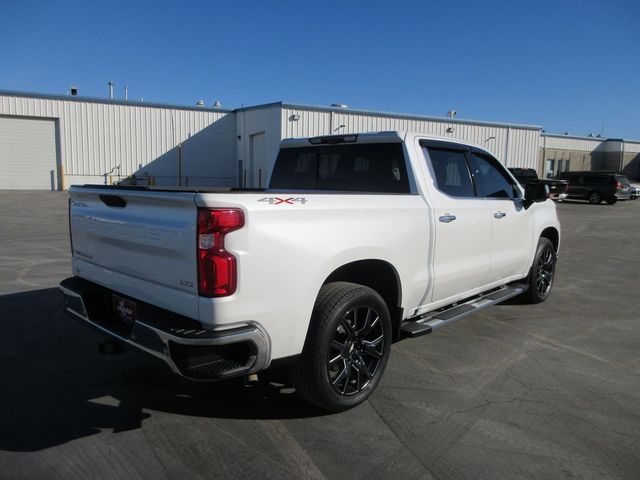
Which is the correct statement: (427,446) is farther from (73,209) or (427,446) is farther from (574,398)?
(73,209)

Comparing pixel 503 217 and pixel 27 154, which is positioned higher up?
pixel 27 154

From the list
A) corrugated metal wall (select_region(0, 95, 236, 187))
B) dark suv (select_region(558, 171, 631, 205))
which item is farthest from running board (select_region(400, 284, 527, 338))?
dark suv (select_region(558, 171, 631, 205))

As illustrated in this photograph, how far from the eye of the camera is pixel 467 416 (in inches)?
137

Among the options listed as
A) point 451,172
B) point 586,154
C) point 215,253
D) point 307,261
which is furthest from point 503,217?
point 586,154

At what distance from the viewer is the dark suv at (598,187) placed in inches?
1135

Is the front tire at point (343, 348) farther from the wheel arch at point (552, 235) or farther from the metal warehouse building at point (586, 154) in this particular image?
the metal warehouse building at point (586, 154)

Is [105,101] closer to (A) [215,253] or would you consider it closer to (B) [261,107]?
(B) [261,107]

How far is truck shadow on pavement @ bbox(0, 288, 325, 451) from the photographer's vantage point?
3.24 meters

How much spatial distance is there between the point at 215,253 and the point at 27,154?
28.8m

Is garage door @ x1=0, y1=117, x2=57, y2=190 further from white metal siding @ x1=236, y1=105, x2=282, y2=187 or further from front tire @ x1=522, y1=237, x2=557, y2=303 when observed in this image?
front tire @ x1=522, y1=237, x2=557, y2=303

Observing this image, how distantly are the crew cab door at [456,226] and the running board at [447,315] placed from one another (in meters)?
0.14

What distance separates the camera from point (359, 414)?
3484 millimetres

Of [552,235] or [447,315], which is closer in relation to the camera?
[447,315]

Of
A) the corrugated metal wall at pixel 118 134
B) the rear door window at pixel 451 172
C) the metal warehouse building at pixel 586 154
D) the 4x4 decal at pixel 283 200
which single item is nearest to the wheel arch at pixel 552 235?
the rear door window at pixel 451 172
